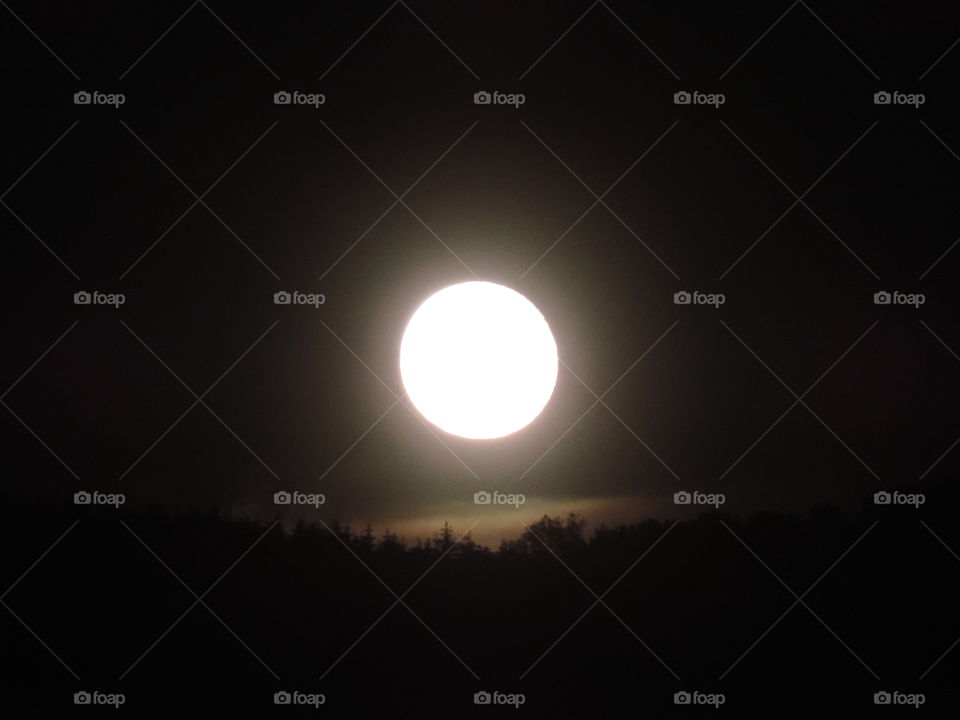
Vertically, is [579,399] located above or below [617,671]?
above

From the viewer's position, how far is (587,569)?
4402 mm

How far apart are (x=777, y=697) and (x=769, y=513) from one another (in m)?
0.80

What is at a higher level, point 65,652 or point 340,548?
point 340,548

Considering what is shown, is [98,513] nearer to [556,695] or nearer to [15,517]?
[15,517]

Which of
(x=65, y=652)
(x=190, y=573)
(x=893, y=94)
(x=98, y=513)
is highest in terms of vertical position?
(x=893, y=94)

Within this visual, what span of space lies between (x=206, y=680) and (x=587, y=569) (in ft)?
5.78

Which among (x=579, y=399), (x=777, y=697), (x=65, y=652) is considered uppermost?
(x=579, y=399)

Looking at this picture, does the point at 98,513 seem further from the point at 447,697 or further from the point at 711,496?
the point at 711,496

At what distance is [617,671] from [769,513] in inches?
38.3

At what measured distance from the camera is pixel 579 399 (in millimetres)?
4453

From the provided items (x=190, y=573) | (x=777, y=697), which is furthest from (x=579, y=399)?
(x=190, y=573)

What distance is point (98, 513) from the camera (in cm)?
450

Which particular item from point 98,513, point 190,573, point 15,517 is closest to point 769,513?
point 190,573

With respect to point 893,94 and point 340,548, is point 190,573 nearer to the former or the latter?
point 340,548
